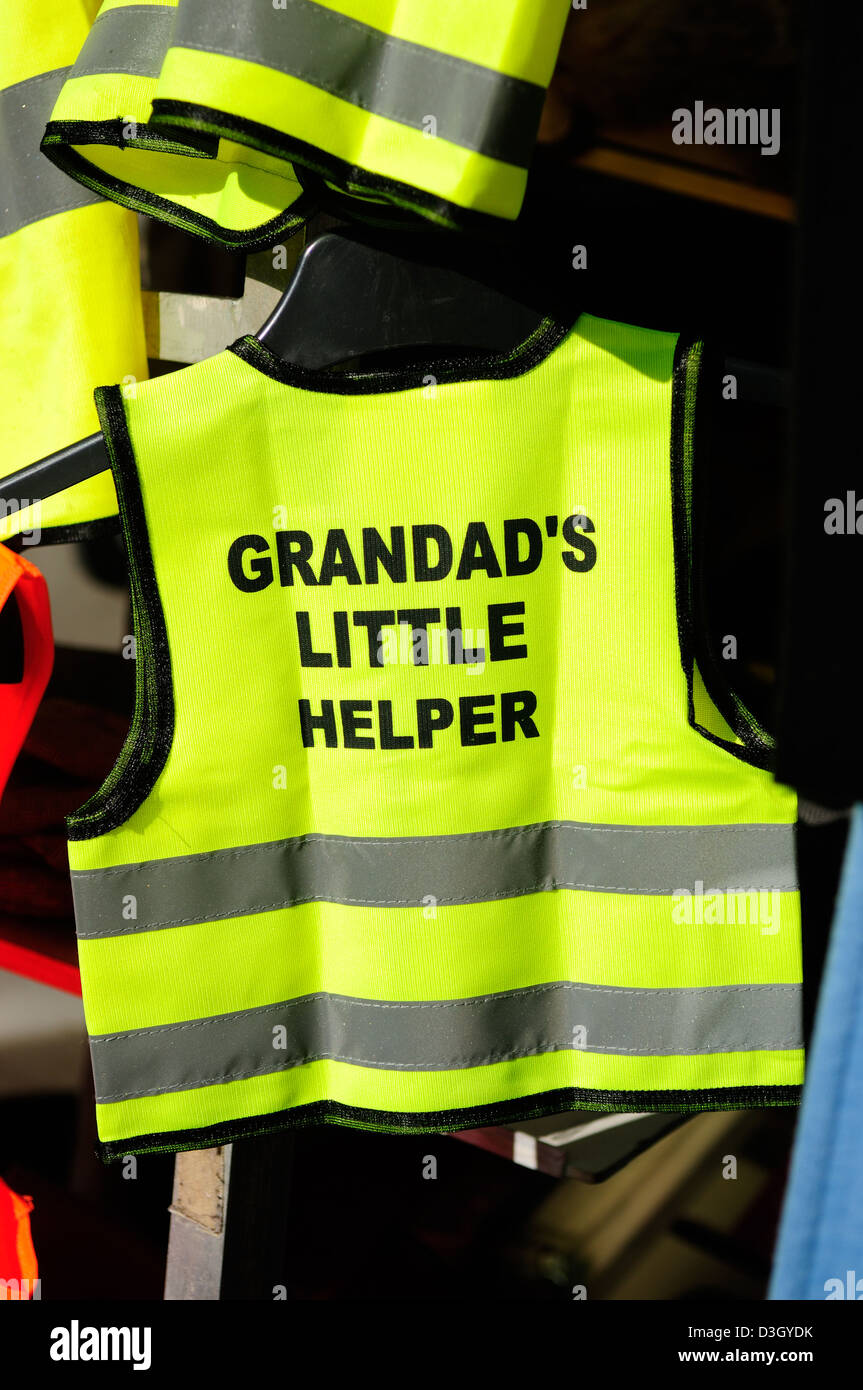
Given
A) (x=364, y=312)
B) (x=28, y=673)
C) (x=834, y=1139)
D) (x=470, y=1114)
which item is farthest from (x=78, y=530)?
(x=834, y=1139)

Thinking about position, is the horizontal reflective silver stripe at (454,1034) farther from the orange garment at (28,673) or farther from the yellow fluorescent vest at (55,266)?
the yellow fluorescent vest at (55,266)

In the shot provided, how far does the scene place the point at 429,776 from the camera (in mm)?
1345

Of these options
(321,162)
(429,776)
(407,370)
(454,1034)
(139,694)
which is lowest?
(454,1034)

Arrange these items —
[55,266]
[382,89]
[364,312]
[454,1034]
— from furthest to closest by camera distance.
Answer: [55,266]
[454,1034]
[364,312]
[382,89]

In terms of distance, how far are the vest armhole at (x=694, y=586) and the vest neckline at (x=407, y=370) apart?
0.16m

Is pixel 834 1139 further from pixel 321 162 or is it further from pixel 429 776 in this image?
pixel 321 162

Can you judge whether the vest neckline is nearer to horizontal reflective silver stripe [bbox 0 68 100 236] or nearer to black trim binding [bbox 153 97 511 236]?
black trim binding [bbox 153 97 511 236]

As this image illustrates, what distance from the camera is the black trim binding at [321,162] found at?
1.03 meters

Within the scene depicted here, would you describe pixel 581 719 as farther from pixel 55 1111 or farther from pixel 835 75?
pixel 55 1111

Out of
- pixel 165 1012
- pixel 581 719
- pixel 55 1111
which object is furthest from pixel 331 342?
pixel 55 1111

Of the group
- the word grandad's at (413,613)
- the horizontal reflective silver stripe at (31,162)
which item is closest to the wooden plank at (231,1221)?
the word grandad's at (413,613)

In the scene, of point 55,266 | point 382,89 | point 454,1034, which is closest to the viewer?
point 382,89

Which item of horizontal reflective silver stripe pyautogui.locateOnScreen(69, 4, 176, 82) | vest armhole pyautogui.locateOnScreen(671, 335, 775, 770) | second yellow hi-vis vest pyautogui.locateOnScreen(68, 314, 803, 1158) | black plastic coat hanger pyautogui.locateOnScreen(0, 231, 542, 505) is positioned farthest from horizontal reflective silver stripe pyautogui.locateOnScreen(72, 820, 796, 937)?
horizontal reflective silver stripe pyautogui.locateOnScreen(69, 4, 176, 82)

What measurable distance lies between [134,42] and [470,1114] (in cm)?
143
